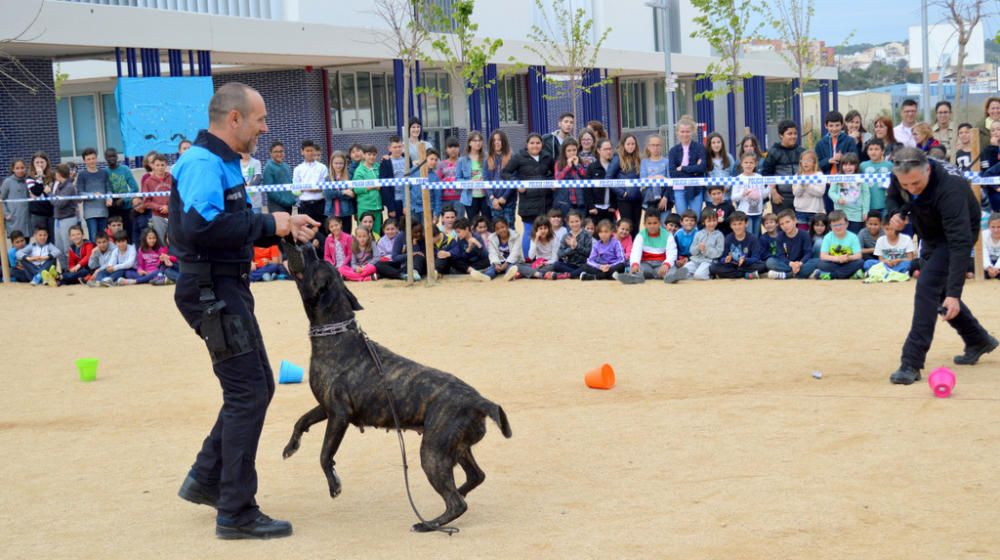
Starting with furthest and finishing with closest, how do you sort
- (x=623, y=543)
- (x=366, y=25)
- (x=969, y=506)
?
1. (x=366, y=25)
2. (x=969, y=506)
3. (x=623, y=543)

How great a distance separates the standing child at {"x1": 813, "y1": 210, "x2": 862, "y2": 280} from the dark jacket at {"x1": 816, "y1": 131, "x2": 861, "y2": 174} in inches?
53.7

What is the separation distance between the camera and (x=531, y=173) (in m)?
16.2

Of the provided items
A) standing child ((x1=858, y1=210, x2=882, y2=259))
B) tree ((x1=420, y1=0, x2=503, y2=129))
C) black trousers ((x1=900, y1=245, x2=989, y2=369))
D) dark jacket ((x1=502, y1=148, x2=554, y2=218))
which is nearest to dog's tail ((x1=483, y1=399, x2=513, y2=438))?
black trousers ((x1=900, y1=245, x2=989, y2=369))

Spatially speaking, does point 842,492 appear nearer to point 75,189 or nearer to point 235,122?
point 235,122

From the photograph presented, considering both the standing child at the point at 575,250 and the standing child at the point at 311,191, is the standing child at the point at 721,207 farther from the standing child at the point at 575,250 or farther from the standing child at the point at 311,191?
the standing child at the point at 311,191

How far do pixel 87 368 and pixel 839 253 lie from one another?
28.7ft

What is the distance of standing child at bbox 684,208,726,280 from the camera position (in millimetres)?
14609

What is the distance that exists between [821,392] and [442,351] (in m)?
3.58

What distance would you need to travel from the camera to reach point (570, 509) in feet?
18.6

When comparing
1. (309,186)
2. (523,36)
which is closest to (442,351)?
(309,186)

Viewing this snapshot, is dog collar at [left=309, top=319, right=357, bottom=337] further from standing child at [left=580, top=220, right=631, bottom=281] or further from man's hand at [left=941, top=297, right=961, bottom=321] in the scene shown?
standing child at [left=580, top=220, right=631, bottom=281]

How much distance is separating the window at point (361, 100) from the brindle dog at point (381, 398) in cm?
2838

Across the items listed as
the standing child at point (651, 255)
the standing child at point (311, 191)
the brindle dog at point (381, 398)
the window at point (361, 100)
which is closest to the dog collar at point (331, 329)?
the brindle dog at point (381, 398)

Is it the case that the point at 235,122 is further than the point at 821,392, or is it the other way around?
the point at 821,392
